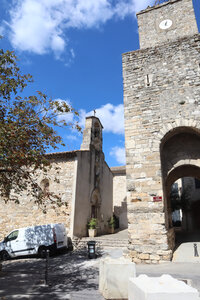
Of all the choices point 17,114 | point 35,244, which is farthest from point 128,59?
point 35,244

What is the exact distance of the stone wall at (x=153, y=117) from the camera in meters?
6.70

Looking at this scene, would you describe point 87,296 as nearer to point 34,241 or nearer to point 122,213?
point 34,241

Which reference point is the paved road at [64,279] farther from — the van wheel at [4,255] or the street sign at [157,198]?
the van wheel at [4,255]

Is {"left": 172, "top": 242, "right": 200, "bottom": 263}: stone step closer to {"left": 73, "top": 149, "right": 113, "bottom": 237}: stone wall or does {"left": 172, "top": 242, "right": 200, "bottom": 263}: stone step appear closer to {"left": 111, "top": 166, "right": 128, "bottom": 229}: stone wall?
{"left": 73, "top": 149, "right": 113, "bottom": 237}: stone wall

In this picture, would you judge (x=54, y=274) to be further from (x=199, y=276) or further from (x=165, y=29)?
(x=165, y=29)

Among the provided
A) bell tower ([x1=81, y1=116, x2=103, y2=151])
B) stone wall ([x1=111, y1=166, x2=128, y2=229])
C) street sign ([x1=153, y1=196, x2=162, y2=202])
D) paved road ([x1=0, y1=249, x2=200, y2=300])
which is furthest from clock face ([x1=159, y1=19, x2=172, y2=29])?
stone wall ([x1=111, y1=166, x2=128, y2=229])

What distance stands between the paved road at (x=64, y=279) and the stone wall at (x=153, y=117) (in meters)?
0.99

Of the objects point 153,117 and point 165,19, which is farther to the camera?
point 165,19

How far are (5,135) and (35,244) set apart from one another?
677 centimetres

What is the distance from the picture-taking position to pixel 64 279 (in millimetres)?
5617

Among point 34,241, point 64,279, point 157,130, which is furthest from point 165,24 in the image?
point 34,241

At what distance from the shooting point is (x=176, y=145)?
8.23 meters

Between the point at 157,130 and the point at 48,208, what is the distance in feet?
25.4

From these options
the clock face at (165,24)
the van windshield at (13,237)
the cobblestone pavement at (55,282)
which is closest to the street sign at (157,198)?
the cobblestone pavement at (55,282)
